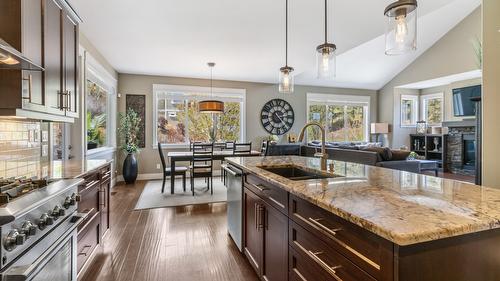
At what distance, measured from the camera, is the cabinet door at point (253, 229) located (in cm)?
191

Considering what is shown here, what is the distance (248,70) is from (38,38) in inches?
176

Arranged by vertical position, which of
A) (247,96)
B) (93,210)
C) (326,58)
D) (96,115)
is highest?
(247,96)

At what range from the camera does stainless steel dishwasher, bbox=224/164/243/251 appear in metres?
2.38

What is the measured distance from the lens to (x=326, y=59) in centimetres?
244

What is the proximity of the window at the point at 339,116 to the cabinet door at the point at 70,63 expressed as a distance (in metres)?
6.44

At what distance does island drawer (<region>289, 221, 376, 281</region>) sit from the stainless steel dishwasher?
3.26ft

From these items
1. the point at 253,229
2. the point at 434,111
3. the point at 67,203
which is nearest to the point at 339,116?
the point at 434,111

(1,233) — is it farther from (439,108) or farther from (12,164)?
(439,108)

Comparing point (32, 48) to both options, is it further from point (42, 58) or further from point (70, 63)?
point (70, 63)

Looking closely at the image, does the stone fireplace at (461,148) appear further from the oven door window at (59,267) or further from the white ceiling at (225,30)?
the oven door window at (59,267)

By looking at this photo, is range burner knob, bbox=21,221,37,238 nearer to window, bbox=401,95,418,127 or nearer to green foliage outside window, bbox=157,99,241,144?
green foliage outside window, bbox=157,99,241,144

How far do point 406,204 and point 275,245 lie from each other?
0.85 metres

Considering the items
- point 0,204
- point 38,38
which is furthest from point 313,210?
point 38,38

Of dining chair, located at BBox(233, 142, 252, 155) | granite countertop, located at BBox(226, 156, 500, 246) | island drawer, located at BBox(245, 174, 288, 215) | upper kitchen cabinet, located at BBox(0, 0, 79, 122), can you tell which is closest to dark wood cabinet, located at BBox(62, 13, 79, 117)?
upper kitchen cabinet, located at BBox(0, 0, 79, 122)
